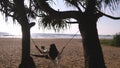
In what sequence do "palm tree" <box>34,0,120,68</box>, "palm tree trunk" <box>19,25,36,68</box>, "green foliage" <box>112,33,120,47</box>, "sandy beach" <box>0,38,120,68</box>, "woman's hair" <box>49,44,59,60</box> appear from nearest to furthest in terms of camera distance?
"palm tree" <box>34,0,120,68</box>
"woman's hair" <box>49,44,59,60</box>
"palm tree trunk" <box>19,25,36,68</box>
"sandy beach" <box>0,38,120,68</box>
"green foliage" <box>112,33,120,47</box>

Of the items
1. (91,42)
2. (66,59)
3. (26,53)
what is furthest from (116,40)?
(91,42)

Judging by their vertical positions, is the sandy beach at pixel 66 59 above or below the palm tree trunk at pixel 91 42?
below

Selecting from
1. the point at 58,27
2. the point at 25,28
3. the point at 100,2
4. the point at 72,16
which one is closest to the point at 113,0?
the point at 100,2

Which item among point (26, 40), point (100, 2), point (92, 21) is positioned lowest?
point (26, 40)

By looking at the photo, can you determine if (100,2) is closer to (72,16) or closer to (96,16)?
(96,16)

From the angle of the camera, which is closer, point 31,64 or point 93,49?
point 93,49

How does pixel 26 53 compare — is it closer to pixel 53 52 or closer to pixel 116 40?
pixel 53 52

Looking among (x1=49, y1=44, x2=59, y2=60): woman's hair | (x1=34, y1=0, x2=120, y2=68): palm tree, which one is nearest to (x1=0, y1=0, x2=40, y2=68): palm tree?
(x1=49, y1=44, x2=59, y2=60): woman's hair

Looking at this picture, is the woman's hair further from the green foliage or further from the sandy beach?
the green foliage

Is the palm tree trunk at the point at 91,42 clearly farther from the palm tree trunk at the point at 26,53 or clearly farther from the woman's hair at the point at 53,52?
the palm tree trunk at the point at 26,53

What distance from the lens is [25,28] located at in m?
9.34

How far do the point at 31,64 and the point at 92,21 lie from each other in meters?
3.62

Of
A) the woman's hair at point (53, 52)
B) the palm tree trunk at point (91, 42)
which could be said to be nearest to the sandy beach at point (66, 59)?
the woman's hair at point (53, 52)

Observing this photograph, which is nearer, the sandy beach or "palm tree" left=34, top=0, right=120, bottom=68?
"palm tree" left=34, top=0, right=120, bottom=68
